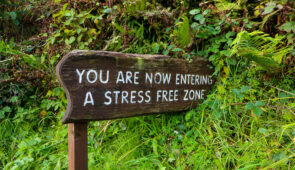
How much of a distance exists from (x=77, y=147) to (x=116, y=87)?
422 millimetres

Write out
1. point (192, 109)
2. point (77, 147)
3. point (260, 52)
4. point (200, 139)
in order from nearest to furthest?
point (77, 147)
point (260, 52)
point (200, 139)
point (192, 109)

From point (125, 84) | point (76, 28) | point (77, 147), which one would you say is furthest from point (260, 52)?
point (76, 28)

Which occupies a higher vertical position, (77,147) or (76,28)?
(76,28)

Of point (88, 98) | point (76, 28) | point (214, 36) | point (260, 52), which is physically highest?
point (76, 28)

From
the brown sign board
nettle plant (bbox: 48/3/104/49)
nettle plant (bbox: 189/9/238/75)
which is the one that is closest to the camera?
the brown sign board

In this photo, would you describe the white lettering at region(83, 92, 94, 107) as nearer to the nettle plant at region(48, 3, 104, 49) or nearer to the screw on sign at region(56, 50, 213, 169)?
the screw on sign at region(56, 50, 213, 169)

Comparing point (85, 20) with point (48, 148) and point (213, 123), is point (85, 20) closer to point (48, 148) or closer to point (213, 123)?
point (48, 148)

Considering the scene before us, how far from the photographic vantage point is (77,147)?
137 cm

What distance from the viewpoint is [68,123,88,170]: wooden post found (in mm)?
1359

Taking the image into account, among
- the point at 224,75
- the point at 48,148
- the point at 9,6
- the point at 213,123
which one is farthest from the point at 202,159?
the point at 9,6

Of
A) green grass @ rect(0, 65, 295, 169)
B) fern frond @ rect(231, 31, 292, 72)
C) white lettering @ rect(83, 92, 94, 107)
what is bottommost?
green grass @ rect(0, 65, 295, 169)

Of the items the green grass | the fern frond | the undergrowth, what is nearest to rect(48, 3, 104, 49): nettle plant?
the undergrowth

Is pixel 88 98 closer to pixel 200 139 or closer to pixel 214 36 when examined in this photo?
pixel 200 139

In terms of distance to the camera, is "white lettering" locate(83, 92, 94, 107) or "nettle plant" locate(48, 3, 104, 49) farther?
"nettle plant" locate(48, 3, 104, 49)
